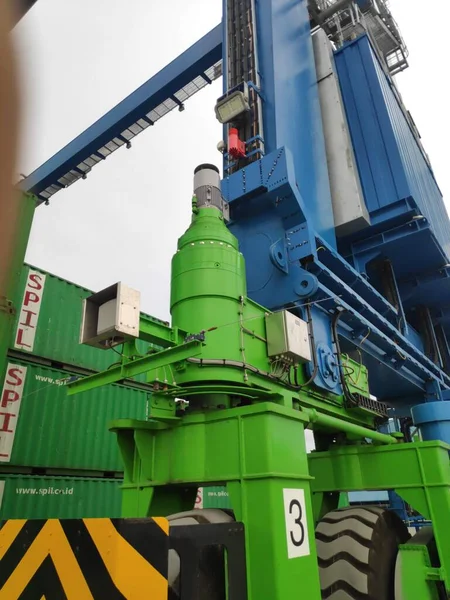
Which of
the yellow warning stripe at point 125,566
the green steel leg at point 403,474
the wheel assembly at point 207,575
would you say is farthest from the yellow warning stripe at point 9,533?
the green steel leg at point 403,474

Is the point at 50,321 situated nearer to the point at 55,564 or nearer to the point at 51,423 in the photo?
the point at 51,423

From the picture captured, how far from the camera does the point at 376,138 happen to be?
10.6 meters

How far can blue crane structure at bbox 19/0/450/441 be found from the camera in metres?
6.43

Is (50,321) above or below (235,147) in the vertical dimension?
below

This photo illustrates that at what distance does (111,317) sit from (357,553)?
3.59m

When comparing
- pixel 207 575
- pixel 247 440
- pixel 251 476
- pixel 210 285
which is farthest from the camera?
pixel 210 285

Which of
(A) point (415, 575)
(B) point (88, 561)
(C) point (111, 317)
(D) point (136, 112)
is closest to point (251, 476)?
(B) point (88, 561)

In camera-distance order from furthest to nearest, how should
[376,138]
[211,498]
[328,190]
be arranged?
[211,498], [376,138], [328,190]

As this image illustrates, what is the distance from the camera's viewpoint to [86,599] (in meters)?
2.33

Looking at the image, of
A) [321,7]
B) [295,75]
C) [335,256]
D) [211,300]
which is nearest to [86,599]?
[211,300]

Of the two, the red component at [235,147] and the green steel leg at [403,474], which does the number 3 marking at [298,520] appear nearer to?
the green steel leg at [403,474]

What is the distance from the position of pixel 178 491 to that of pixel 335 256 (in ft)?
15.0

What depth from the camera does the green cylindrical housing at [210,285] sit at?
459 cm

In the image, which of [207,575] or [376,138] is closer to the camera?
[207,575]
